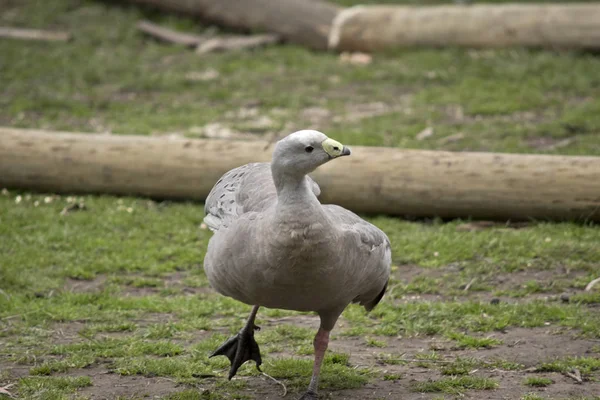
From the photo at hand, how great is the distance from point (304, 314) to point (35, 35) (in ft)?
29.7

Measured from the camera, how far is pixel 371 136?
9.63 meters

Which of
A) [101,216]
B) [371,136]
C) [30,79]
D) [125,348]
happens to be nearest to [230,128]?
[371,136]

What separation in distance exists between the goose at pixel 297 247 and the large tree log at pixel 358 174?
105 inches

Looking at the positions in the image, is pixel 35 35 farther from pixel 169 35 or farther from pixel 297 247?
pixel 297 247

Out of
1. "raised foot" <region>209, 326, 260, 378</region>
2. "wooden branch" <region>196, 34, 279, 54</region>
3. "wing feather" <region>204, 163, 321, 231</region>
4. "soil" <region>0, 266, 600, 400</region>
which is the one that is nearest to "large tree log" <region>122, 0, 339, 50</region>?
"wooden branch" <region>196, 34, 279, 54</region>

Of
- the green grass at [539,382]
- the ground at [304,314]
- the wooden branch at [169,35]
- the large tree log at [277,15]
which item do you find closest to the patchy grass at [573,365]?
the ground at [304,314]

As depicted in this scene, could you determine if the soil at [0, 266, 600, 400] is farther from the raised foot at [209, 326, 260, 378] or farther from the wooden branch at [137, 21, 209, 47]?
the wooden branch at [137, 21, 209, 47]

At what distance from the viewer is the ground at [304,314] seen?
5398mm

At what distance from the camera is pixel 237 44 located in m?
13.3

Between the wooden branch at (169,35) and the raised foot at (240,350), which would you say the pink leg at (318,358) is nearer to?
the raised foot at (240,350)

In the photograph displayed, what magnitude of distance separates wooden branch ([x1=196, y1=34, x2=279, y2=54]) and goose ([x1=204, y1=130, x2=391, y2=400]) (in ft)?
27.4

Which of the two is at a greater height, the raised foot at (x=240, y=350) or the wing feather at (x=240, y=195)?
the wing feather at (x=240, y=195)

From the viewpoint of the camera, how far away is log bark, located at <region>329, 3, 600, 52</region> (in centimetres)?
1185

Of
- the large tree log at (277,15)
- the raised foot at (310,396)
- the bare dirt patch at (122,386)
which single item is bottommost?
the bare dirt patch at (122,386)
